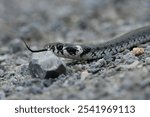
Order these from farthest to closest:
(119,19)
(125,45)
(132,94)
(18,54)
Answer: (119,19) → (18,54) → (125,45) → (132,94)

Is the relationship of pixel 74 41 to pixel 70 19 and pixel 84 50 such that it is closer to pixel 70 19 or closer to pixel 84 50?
pixel 84 50

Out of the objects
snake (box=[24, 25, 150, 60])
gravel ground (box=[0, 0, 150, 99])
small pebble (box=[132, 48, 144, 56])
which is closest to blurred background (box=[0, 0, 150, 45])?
gravel ground (box=[0, 0, 150, 99])

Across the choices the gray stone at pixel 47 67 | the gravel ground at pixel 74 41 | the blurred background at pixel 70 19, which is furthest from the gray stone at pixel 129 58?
the blurred background at pixel 70 19

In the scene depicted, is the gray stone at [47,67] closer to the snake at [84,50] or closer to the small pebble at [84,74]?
the small pebble at [84,74]

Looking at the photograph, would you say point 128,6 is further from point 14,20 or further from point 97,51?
point 97,51

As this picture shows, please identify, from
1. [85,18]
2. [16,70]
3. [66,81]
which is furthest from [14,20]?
[66,81]

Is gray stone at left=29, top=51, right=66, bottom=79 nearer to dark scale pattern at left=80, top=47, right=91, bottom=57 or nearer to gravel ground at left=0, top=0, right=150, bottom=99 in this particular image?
gravel ground at left=0, top=0, right=150, bottom=99
